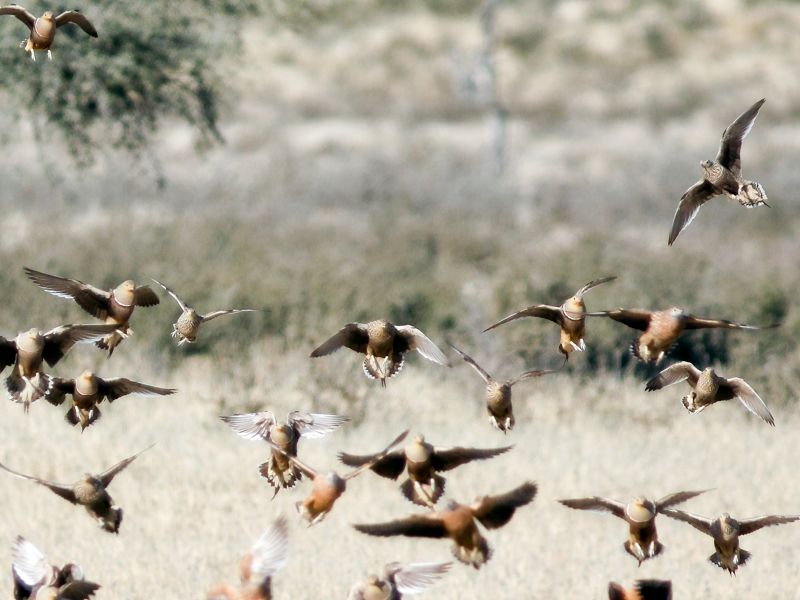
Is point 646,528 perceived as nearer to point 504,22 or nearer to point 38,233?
point 38,233

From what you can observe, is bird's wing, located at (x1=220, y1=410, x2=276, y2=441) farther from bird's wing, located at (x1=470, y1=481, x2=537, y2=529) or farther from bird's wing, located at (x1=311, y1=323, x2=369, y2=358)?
bird's wing, located at (x1=470, y1=481, x2=537, y2=529)

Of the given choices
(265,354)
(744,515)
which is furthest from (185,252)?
(744,515)

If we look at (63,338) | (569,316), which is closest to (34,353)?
(63,338)

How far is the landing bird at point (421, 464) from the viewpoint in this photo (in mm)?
5602

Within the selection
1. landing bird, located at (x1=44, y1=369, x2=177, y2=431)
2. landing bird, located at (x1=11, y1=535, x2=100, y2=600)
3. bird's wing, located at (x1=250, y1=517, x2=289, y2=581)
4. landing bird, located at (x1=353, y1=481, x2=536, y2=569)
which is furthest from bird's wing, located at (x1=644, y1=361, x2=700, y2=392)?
landing bird, located at (x1=11, y1=535, x2=100, y2=600)

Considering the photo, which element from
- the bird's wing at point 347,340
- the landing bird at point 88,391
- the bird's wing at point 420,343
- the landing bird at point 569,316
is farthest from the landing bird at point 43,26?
the landing bird at point 569,316

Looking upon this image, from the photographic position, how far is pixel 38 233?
17109 mm

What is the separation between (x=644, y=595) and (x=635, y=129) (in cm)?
3706

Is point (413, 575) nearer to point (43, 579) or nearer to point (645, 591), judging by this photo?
point (645, 591)

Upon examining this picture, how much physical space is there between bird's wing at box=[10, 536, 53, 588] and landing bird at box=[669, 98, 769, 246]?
2.91 metres

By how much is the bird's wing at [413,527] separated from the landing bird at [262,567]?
1.12ft

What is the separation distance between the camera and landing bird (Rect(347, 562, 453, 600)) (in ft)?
16.3

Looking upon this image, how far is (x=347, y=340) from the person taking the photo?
6141 mm

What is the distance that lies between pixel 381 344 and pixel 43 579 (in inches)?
66.6
